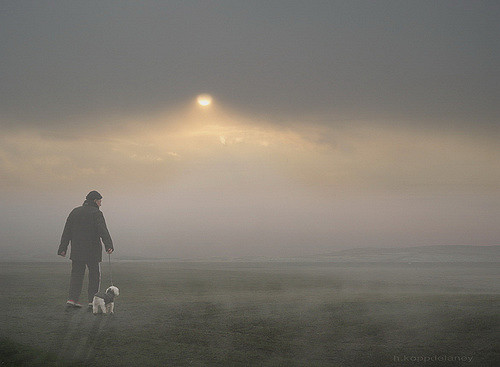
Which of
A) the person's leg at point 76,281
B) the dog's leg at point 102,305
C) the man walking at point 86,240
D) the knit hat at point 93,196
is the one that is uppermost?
the knit hat at point 93,196

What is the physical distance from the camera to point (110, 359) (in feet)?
26.9

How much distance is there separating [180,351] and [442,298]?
8149 millimetres

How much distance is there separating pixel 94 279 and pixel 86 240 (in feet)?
3.31

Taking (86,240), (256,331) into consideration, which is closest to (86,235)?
(86,240)

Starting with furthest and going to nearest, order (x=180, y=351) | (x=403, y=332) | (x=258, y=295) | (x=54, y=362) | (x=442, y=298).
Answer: (x=258, y=295), (x=442, y=298), (x=403, y=332), (x=180, y=351), (x=54, y=362)

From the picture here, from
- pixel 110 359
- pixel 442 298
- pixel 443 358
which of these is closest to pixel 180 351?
pixel 110 359

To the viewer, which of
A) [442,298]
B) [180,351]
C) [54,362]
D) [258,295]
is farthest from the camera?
[258,295]

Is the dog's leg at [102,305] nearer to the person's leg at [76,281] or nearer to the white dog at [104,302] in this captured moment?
the white dog at [104,302]

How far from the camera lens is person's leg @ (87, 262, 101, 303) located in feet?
43.1

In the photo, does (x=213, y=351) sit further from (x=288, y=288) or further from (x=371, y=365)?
(x=288, y=288)

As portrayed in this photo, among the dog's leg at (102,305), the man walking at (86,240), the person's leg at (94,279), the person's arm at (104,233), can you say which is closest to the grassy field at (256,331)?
the dog's leg at (102,305)

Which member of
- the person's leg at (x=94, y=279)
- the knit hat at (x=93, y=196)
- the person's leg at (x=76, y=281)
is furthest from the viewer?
the knit hat at (x=93, y=196)

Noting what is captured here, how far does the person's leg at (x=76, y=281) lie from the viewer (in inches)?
509

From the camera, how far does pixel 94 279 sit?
1330 cm
